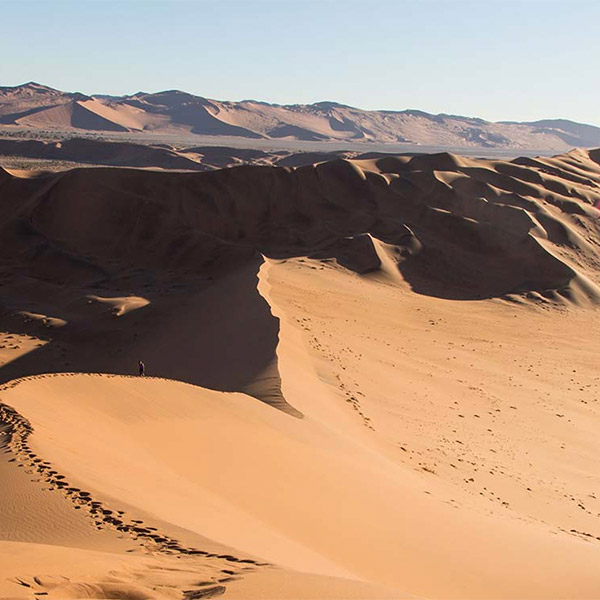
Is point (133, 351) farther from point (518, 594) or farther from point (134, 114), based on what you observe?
point (134, 114)

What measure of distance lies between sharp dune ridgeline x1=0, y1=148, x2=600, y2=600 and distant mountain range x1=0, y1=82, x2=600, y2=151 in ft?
316

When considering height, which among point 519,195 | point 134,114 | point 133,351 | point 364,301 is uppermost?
point 134,114

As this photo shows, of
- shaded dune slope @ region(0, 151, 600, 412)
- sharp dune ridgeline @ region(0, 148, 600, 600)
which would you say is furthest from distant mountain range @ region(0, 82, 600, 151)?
sharp dune ridgeline @ region(0, 148, 600, 600)

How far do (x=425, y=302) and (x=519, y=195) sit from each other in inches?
447

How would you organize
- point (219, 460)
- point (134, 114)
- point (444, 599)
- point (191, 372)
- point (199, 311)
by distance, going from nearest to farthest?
point (444, 599) → point (219, 460) → point (191, 372) → point (199, 311) → point (134, 114)

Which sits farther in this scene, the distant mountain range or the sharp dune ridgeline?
the distant mountain range

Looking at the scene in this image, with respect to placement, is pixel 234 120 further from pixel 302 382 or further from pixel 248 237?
pixel 302 382

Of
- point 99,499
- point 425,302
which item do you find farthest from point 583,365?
point 99,499

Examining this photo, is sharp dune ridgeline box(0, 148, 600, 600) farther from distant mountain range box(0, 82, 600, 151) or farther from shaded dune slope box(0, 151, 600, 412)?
distant mountain range box(0, 82, 600, 151)

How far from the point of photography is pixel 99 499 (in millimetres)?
6039

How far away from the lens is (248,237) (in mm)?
28578

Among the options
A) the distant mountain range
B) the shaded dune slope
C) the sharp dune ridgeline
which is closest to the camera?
the sharp dune ridgeline

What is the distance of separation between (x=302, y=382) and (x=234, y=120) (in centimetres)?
14724

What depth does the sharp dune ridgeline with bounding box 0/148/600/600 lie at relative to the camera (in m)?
5.86
